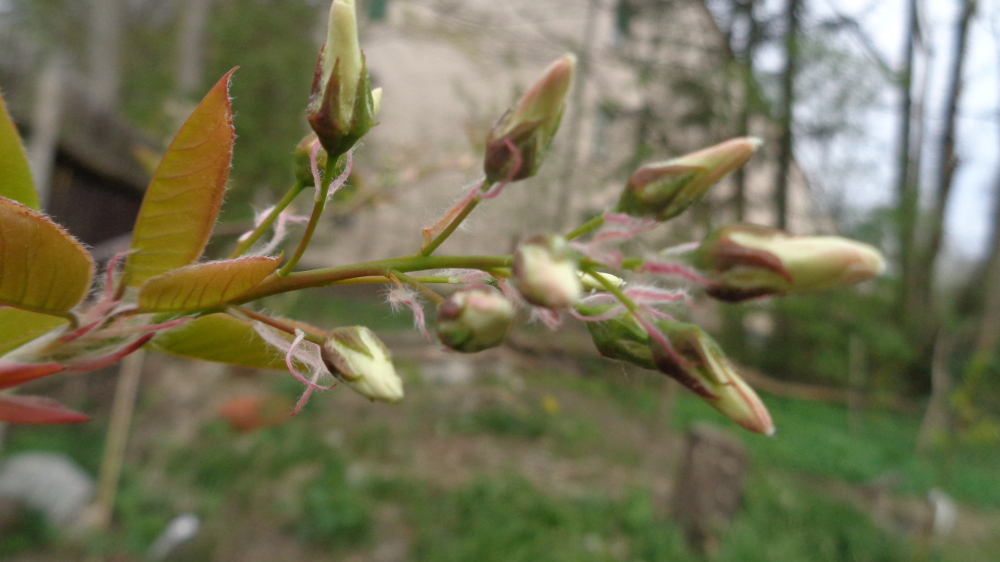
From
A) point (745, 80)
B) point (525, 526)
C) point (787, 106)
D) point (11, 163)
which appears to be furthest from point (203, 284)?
point (787, 106)

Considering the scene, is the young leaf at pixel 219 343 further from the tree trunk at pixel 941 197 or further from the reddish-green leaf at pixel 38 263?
the tree trunk at pixel 941 197

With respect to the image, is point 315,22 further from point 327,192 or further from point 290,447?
point 327,192

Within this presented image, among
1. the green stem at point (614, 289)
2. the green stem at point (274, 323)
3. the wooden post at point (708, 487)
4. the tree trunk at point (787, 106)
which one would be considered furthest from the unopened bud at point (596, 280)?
the tree trunk at point (787, 106)

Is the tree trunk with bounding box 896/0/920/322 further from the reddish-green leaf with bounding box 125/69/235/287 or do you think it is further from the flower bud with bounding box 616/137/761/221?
the reddish-green leaf with bounding box 125/69/235/287

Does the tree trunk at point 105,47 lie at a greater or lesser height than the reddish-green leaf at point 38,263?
greater

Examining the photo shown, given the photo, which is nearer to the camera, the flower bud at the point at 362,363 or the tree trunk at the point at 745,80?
the flower bud at the point at 362,363

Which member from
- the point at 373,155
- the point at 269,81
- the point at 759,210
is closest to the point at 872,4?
the point at 759,210
